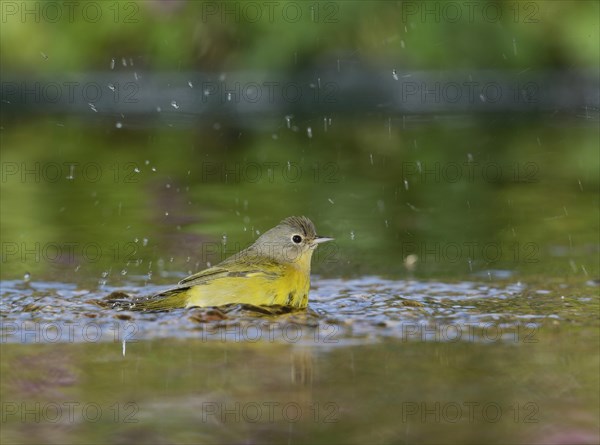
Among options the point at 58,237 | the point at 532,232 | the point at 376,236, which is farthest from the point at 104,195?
the point at 532,232

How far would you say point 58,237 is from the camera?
984 centimetres

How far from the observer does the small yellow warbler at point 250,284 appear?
6762 mm

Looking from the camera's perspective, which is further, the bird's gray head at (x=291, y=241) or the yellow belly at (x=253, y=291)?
the bird's gray head at (x=291, y=241)

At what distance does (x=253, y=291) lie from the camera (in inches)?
266

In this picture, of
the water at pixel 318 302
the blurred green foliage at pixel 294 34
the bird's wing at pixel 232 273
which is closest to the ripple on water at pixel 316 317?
the water at pixel 318 302

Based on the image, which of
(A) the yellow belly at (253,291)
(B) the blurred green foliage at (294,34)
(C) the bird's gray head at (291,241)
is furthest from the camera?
(B) the blurred green foliage at (294,34)

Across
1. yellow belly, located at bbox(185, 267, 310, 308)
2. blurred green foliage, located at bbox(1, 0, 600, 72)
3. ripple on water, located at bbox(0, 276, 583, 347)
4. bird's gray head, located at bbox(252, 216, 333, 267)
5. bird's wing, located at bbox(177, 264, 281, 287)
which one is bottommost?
ripple on water, located at bbox(0, 276, 583, 347)

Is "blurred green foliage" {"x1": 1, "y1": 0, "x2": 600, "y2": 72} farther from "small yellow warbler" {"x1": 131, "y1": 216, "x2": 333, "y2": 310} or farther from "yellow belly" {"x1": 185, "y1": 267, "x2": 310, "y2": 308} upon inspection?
"yellow belly" {"x1": 185, "y1": 267, "x2": 310, "y2": 308}

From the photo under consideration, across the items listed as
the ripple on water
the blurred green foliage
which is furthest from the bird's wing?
the blurred green foliage

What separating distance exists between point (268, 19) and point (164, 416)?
14.0 m

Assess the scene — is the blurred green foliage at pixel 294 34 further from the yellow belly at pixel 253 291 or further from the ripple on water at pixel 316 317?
the yellow belly at pixel 253 291

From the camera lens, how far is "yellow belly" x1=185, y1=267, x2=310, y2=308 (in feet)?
22.1

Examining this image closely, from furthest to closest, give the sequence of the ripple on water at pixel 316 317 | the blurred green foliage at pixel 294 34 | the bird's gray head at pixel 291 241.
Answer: the blurred green foliage at pixel 294 34 → the bird's gray head at pixel 291 241 → the ripple on water at pixel 316 317

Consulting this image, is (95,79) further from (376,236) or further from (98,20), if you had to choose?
(376,236)
